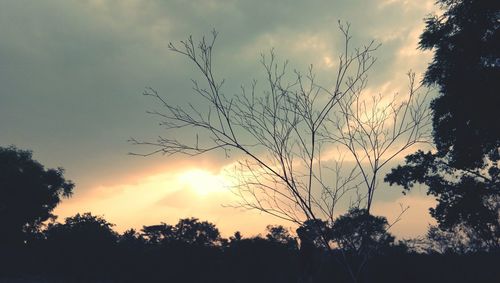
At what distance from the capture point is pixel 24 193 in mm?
47719

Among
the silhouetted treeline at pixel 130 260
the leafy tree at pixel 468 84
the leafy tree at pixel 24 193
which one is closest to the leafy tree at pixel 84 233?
the silhouetted treeline at pixel 130 260

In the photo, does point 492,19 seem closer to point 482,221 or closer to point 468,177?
point 468,177

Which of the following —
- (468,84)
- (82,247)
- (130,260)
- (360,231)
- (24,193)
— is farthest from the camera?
(24,193)

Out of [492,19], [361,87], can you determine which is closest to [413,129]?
[361,87]

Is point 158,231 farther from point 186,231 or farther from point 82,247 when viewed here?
point 82,247

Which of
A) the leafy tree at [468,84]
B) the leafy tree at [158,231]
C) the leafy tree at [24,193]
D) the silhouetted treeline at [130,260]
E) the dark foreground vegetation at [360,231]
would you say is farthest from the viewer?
the leafy tree at [158,231]

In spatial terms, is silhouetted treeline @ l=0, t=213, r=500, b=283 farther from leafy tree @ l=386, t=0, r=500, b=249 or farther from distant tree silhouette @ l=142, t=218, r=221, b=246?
distant tree silhouette @ l=142, t=218, r=221, b=246

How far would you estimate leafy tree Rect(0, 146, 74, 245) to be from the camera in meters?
46.0

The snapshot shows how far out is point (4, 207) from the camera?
45.6 metres

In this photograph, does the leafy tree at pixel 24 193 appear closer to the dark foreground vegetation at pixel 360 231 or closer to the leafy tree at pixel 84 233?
the dark foreground vegetation at pixel 360 231

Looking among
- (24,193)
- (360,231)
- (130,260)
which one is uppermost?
(24,193)

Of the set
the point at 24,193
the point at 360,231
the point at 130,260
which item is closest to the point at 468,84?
the point at 360,231

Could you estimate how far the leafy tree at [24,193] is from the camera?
151 feet

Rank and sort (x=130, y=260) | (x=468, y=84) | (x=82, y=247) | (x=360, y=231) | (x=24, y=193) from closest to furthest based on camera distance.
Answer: (x=360, y=231), (x=468, y=84), (x=82, y=247), (x=130, y=260), (x=24, y=193)
